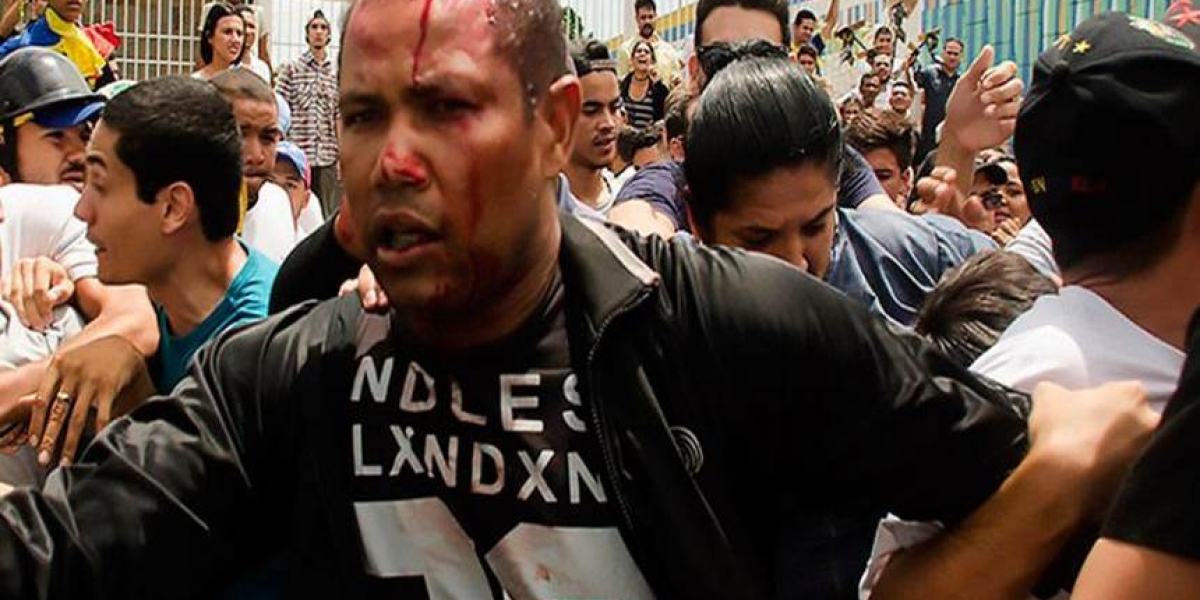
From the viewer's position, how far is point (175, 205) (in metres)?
3.24

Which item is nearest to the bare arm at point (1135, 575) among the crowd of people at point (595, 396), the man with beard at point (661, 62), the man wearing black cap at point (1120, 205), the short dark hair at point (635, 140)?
the crowd of people at point (595, 396)

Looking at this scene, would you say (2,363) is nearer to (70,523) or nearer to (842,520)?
(70,523)

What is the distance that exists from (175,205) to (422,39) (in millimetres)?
1529

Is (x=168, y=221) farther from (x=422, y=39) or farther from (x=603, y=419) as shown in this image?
(x=603, y=419)

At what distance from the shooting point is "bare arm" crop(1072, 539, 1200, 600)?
129 cm

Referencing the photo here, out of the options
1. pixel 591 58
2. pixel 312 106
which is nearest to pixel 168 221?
pixel 591 58

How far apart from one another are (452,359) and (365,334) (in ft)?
0.54

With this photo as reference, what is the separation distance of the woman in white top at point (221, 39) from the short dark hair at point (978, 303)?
736 centimetres

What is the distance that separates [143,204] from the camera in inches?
126

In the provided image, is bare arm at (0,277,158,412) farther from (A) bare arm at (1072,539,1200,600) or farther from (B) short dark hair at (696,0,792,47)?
(A) bare arm at (1072,539,1200,600)

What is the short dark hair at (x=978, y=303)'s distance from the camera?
2316mm

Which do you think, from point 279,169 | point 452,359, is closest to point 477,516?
point 452,359

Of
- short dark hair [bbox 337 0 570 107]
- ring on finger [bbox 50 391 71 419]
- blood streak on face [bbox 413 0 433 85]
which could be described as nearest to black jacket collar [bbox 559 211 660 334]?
short dark hair [bbox 337 0 570 107]

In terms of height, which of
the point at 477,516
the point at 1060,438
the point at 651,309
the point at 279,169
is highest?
the point at 651,309
